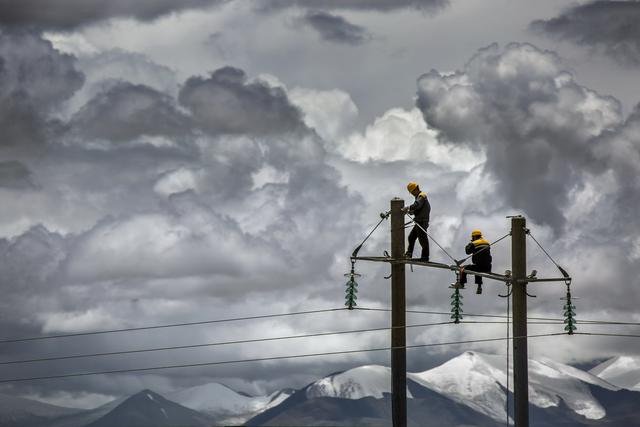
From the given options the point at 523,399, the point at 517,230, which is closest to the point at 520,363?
Answer: the point at 523,399

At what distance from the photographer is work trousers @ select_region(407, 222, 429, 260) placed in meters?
48.4

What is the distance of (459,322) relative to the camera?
4791 cm

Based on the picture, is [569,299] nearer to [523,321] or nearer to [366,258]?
[523,321]

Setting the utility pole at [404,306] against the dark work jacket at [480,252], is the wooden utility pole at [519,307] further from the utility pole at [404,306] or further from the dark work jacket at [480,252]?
the dark work jacket at [480,252]

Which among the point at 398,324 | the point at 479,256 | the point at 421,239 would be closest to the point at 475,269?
the point at 479,256

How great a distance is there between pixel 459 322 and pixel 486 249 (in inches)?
129

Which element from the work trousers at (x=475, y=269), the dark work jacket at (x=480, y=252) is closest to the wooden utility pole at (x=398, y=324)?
the work trousers at (x=475, y=269)

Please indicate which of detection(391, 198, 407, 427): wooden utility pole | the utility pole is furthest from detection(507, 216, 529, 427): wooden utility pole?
detection(391, 198, 407, 427): wooden utility pole

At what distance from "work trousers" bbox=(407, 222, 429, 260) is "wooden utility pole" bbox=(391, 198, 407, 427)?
38.3 inches

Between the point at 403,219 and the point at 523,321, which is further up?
the point at 403,219

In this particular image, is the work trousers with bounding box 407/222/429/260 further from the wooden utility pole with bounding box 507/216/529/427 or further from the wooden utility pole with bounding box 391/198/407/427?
the wooden utility pole with bounding box 507/216/529/427

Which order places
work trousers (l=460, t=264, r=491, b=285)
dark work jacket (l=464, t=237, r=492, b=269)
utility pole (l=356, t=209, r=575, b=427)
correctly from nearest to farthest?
utility pole (l=356, t=209, r=575, b=427) < work trousers (l=460, t=264, r=491, b=285) < dark work jacket (l=464, t=237, r=492, b=269)

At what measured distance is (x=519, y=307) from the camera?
46938 mm

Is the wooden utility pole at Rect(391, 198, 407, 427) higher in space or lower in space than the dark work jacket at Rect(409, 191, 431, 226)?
lower
